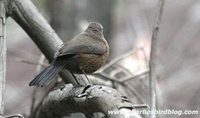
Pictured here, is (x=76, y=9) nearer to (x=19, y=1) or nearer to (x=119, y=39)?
(x=19, y=1)

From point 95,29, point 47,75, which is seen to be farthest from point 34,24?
point 95,29

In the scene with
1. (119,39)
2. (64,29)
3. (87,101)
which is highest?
(119,39)

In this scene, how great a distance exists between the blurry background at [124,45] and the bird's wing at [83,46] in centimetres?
51

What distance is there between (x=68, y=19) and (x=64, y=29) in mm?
115

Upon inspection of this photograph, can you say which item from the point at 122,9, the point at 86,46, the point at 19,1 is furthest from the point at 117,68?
the point at 122,9

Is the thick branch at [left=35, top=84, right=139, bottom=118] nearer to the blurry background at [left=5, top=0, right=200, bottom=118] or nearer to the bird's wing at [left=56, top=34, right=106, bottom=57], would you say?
the bird's wing at [left=56, top=34, right=106, bottom=57]

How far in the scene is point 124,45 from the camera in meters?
9.52

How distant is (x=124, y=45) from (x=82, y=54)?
5925 millimetres

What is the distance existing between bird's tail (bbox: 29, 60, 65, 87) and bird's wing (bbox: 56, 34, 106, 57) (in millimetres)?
85

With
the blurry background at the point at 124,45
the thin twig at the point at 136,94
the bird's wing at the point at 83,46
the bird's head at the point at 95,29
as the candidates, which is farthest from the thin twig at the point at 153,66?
the blurry background at the point at 124,45

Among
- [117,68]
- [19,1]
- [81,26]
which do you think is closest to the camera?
[19,1]

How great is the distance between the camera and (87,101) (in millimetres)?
2816

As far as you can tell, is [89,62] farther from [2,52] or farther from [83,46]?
[2,52]

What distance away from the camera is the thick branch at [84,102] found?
2.57 metres
